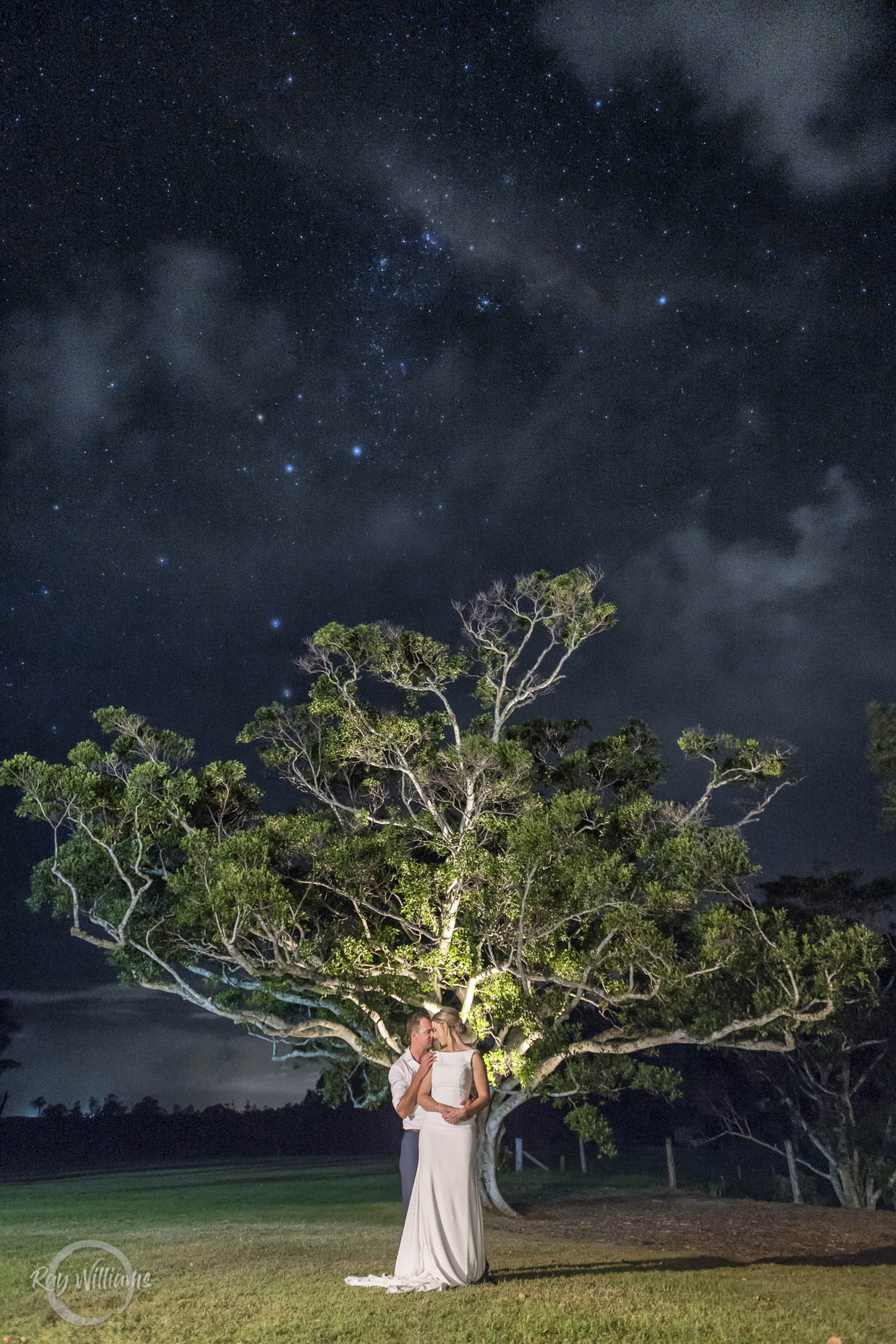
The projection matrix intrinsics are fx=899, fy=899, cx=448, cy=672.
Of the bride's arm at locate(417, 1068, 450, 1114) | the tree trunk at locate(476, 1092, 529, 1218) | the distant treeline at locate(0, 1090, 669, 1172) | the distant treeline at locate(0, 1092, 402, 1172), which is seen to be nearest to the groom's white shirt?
the bride's arm at locate(417, 1068, 450, 1114)

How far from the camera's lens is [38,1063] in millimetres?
56406

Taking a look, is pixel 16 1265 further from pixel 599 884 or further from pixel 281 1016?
pixel 281 1016

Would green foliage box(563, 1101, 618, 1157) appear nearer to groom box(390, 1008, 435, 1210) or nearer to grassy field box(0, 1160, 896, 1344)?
grassy field box(0, 1160, 896, 1344)

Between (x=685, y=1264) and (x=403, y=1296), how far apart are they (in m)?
4.83

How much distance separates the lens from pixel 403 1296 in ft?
23.7

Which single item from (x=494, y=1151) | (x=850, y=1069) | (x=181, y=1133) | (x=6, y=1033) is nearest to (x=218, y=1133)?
(x=181, y=1133)

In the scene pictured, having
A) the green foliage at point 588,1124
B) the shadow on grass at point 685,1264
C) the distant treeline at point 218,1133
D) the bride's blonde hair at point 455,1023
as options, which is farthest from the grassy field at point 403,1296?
the distant treeline at point 218,1133

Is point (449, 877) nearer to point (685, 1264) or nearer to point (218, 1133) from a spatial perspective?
point (685, 1264)

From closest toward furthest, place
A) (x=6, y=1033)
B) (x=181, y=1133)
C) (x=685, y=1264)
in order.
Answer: (x=685, y=1264), (x=6, y=1033), (x=181, y=1133)

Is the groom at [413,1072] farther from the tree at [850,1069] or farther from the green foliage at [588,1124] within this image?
the tree at [850,1069]

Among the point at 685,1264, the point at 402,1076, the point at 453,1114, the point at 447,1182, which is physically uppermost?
the point at 402,1076

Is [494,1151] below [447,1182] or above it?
below

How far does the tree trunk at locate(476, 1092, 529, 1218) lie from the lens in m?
18.0

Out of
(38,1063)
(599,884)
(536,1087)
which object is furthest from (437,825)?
(38,1063)
